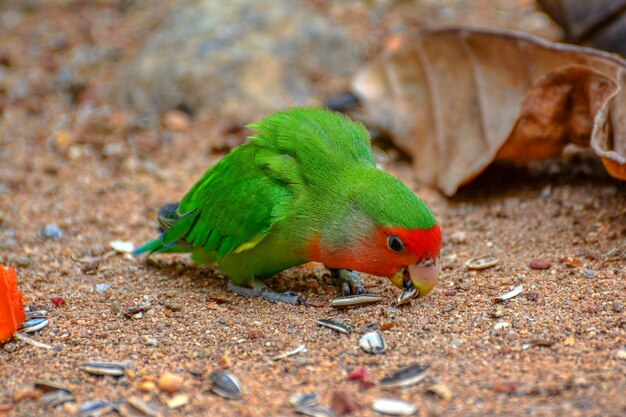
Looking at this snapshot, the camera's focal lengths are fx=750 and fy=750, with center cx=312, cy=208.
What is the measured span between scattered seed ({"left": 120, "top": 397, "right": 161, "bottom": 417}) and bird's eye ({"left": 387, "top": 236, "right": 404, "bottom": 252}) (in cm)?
126

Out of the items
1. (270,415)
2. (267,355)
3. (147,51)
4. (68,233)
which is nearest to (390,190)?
(267,355)

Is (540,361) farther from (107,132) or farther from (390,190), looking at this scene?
(107,132)

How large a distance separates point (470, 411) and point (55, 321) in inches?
82.9

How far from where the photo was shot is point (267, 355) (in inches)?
130

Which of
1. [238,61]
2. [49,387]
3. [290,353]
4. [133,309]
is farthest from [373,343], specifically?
[238,61]

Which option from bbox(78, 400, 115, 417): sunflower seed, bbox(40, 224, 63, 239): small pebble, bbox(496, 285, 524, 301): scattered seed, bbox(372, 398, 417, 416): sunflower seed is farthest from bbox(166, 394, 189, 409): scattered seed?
bbox(40, 224, 63, 239): small pebble

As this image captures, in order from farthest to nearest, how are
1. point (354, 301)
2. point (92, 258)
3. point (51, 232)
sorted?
point (51, 232) → point (92, 258) → point (354, 301)

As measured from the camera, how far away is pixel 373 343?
3326mm

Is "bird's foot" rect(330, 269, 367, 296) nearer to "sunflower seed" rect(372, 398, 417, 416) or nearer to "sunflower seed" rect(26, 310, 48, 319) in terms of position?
"sunflower seed" rect(372, 398, 417, 416)

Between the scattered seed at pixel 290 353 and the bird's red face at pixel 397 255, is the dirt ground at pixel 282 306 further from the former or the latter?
the bird's red face at pixel 397 255

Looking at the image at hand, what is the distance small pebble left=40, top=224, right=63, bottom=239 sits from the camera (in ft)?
16.0

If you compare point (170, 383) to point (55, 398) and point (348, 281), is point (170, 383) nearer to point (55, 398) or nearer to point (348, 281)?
point (55, 398)

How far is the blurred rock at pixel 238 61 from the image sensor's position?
20.9ft

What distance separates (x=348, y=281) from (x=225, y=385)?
117cm
